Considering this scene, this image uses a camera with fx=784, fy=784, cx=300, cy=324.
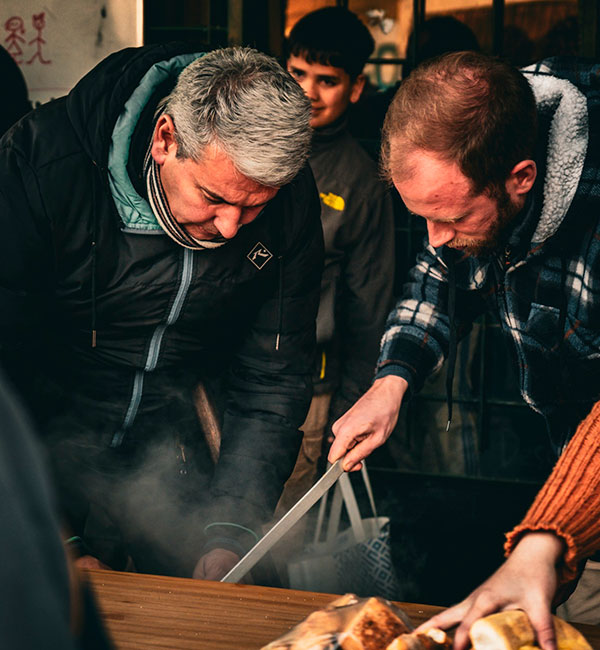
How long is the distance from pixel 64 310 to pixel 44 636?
1.78 metres

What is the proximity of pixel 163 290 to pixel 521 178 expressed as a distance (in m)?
0.95

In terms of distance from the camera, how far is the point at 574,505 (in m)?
1.39

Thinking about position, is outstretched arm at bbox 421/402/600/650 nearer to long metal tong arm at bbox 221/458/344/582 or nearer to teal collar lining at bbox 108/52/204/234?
long metal tong arm at bbox 221/458/344/582

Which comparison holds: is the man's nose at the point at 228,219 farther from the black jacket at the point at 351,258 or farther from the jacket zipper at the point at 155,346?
the black jacket at the point at 351,258

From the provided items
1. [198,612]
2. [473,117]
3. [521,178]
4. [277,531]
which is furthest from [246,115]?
[198,612]

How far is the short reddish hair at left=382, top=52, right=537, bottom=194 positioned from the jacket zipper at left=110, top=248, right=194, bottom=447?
0.64 metres

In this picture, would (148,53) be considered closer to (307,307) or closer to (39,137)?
(39,137)

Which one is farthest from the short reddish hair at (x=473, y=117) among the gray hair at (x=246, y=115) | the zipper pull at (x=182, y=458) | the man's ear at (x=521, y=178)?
the zipper pull at (x=182, y=458)

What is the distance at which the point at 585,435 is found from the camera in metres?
1.46

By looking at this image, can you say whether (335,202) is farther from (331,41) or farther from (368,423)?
(368,423)

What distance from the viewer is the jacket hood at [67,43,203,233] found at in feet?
6.18

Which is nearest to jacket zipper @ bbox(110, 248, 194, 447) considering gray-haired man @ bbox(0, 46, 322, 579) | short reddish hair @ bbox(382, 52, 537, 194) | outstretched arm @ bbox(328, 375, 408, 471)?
gray-haired man @ bbox(0, 46, 322, 579)

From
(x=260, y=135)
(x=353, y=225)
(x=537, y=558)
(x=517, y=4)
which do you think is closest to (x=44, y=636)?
(x=537, y=558)

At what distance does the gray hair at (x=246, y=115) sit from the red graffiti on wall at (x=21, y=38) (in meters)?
1.70
